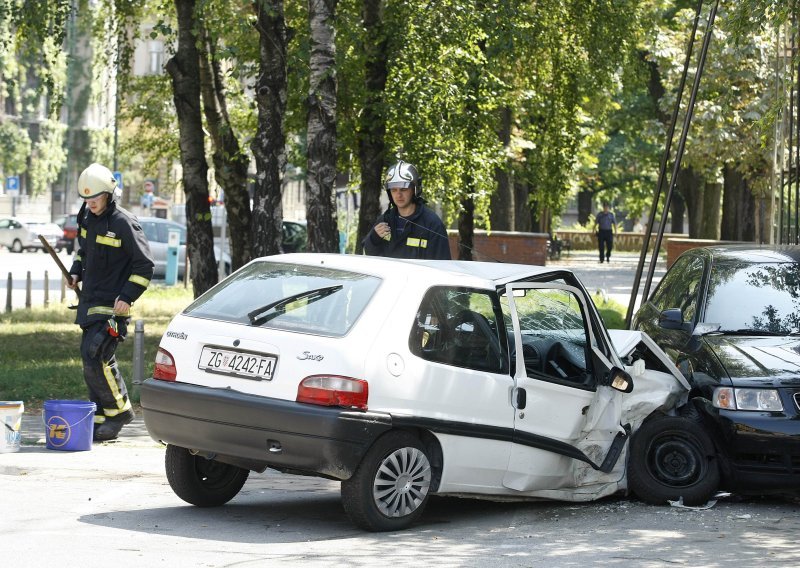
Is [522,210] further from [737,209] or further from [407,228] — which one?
[407,228]

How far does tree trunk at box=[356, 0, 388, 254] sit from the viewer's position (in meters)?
18.3

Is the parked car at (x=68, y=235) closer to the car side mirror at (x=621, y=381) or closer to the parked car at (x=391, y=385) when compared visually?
the parked car at (x=391, y=385)

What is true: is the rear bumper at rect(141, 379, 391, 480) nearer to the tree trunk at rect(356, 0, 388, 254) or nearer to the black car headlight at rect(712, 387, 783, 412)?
the black car headlight at rect(712, 387, 783, 412)

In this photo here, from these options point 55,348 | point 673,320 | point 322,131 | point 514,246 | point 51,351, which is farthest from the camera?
point 514,246

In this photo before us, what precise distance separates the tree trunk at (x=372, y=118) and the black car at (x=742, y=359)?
7785 mm

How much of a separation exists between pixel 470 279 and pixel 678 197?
60.2 metres

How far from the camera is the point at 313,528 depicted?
303 inches

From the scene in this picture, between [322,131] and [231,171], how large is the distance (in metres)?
4.93

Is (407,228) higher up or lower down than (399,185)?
lower down

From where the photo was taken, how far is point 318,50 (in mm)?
14164

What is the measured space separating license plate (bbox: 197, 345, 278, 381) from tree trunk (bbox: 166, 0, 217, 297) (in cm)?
1017

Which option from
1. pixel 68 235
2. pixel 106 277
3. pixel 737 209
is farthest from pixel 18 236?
pixel 106 277

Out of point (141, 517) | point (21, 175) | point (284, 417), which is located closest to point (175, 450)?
point (141, 517)

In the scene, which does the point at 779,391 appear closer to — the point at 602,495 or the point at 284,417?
the point at 602,495
